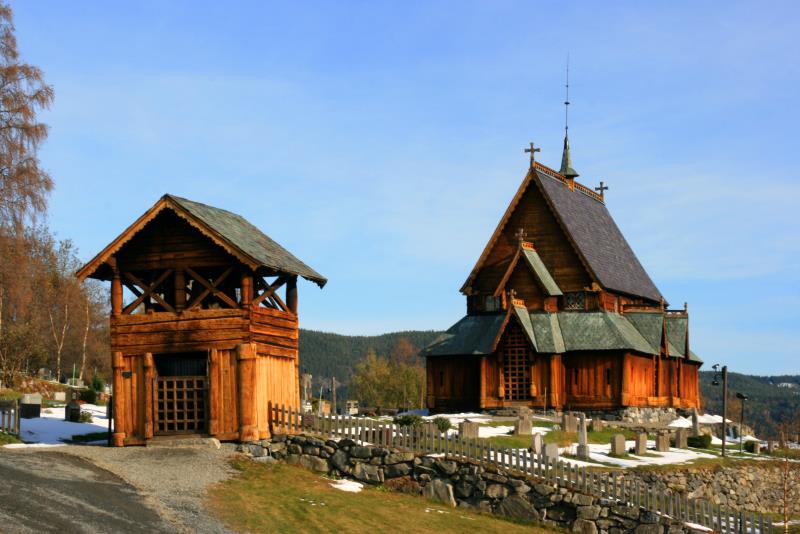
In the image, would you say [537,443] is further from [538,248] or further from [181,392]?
[538,248]

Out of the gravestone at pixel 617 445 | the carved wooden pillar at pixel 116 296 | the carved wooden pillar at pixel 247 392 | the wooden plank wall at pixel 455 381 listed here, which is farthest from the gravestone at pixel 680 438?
the carved wooden pillar at pixel 116 296

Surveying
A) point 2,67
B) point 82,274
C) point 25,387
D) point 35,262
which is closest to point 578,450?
point 82,274

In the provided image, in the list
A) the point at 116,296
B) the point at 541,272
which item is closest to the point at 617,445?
the point at 116,296

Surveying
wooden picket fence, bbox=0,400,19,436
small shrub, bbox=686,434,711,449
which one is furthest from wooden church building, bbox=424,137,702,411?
wooden picket fence, bbox=0,400,19,436

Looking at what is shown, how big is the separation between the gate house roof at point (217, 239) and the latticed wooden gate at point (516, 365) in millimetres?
20759

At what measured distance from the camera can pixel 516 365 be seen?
53.5 metres

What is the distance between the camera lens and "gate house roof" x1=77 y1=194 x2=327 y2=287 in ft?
101

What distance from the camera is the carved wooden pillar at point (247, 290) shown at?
31016 millimetres

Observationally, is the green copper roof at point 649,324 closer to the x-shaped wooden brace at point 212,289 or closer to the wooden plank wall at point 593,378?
the wooden plank wall at point 593,378

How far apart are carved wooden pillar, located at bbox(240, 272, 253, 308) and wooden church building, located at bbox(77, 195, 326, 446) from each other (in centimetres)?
3

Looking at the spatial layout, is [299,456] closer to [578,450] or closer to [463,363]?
[578,450]

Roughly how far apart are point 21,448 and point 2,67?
80.1 feet

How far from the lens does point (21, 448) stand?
30156 millimetres

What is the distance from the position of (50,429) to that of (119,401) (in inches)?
243
